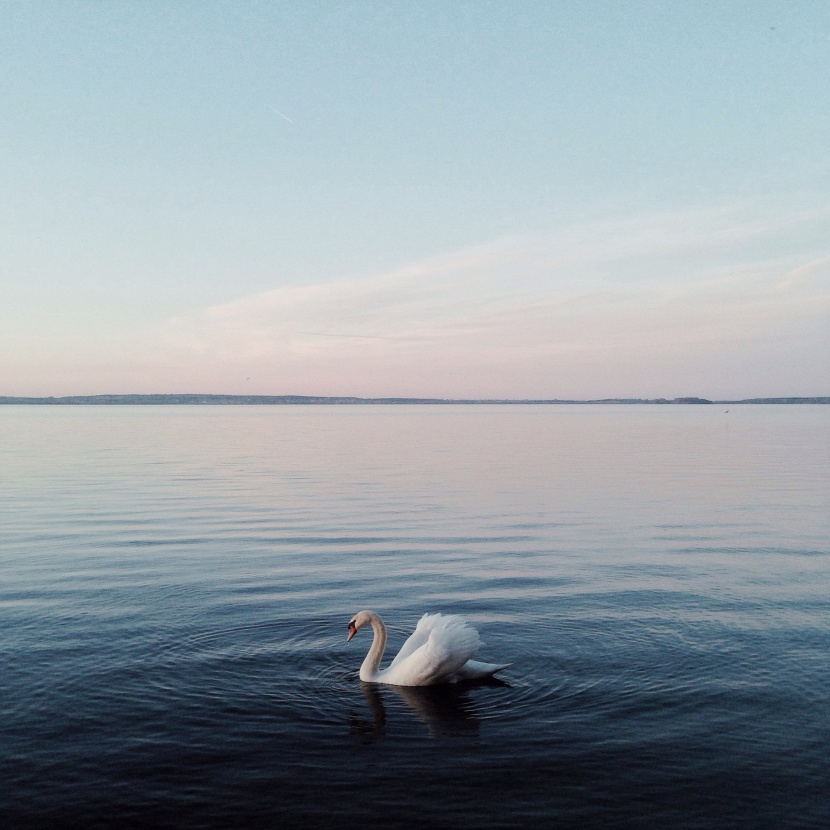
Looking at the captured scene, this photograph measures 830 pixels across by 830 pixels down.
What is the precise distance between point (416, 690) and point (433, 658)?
0.78 meters

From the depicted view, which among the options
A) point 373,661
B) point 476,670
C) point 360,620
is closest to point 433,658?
point 476,670

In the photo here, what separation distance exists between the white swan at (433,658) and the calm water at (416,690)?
0.35 m

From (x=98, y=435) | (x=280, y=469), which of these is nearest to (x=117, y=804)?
(x=280, y=469)

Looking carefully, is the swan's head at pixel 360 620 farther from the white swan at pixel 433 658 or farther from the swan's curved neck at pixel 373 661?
the swan's curved neck at pixel 373 661

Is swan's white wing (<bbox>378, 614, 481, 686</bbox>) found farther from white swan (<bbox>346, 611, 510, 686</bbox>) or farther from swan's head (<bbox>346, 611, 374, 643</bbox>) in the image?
swan's head (<bbox>346, 611, 374, 643</bbox>)

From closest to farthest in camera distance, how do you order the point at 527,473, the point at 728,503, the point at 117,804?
1. the point at 117,804
2. the point at 728,503
3. the point at 527,473

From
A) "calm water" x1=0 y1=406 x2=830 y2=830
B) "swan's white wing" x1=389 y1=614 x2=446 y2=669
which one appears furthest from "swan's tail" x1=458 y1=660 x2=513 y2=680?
"swan's white wing" x1=389 y1=614 x2=446 y2=669

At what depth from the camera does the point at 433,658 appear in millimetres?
14500

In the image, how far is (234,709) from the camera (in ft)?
44.0

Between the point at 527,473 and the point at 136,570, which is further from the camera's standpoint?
the point at 527,473

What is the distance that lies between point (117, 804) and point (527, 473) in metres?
44.2

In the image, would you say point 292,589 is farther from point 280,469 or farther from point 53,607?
point 280,469

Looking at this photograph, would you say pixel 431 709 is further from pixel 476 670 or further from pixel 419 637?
pixel 419 637

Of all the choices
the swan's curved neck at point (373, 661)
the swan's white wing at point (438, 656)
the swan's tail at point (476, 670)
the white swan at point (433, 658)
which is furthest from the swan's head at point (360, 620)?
the swan's tail at point (476, 670)
